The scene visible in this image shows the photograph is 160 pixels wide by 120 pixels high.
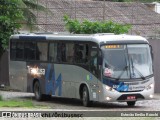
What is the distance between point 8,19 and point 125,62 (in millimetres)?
10879

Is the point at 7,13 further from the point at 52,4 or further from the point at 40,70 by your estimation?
the point at 52,4

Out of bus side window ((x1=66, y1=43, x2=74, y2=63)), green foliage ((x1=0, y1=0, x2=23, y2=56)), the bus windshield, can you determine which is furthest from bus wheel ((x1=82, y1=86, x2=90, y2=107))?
green foliage ((x1=0, y1=0, x2=23, y2=56))

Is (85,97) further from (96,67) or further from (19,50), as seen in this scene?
(19,50)

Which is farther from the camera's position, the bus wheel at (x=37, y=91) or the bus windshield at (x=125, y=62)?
the bus wheel at (x=37, y=91)

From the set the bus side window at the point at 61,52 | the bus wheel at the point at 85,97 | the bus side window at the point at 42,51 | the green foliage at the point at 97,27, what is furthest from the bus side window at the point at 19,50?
the bus wheel at the point at 85,97

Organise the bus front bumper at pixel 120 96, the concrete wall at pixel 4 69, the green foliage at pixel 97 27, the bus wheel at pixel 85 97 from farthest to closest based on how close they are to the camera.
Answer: the concrete wall at pixel 4 69
the green foliage at pixel 97 27
the bus wheel at pixel 85 97
the bus front bumper at pixel 120 96

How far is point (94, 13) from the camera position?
48.5m

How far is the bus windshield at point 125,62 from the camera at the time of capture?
24047 mm

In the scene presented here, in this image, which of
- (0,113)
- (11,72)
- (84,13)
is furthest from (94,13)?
(0,113)

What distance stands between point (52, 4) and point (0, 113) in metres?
32.4

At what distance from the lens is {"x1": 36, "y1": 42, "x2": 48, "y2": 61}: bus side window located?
90.8 feet

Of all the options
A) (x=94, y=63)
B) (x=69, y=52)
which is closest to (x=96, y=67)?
(x=94, y=63)

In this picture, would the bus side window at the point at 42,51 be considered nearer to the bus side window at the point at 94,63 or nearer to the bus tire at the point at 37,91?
the bus tire at the point at 37,91

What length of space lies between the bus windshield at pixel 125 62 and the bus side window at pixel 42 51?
13.9ft
